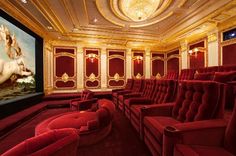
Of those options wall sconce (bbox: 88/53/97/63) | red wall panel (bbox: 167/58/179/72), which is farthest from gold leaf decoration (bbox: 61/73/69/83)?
red wall panel (bbox: 167/58/179/72)

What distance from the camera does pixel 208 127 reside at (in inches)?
50.1

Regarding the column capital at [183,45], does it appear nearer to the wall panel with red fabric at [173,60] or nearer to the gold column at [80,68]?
the wall panel with red fabric at [173,60]

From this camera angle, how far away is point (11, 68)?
12.1 ft

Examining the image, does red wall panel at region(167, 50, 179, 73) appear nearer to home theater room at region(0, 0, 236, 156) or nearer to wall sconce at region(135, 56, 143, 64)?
home theater room at region(0, 0, 236, 156)

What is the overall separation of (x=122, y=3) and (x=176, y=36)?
3.70 metres

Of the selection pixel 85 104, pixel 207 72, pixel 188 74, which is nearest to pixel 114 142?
pixel 85 104

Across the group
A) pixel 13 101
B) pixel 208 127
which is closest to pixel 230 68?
pixel 208 127

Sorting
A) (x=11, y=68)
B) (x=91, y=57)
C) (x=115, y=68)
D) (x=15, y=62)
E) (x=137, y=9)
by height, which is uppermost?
(x=137, y=9)

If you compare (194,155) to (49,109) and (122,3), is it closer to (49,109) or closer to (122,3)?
(122,3)

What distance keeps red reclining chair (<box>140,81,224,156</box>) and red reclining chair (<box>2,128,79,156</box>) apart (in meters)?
0.95

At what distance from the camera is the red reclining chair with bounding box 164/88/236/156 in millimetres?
1164

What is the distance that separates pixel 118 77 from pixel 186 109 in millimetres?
6061

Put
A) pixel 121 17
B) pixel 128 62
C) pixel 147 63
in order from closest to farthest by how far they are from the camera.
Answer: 1. pixel 121 17
2. pixel 128 62
3. pixel 147 63

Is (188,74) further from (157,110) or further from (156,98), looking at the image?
(157,110)
